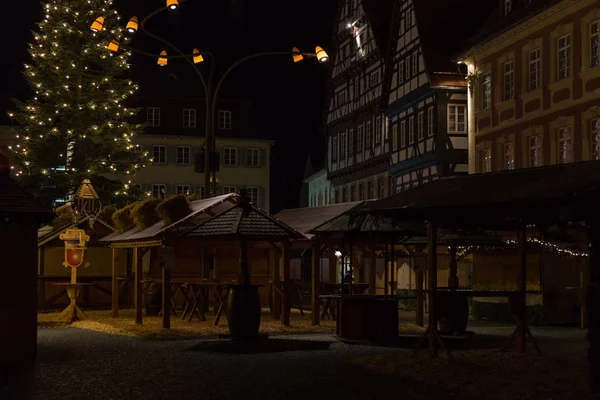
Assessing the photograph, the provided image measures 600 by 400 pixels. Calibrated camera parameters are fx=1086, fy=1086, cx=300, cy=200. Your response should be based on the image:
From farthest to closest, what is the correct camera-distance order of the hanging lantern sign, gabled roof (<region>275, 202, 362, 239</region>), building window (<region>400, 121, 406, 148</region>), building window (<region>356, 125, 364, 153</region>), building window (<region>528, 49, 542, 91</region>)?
building window (<region>356, 125, 364, 153</region>)
building window (<region>400, 121, 406, 148</region>)
building window (<region>528, 49, 542, 91</region>)
gabled roof (<region>275, 202, 362, 239</region>)
the hanging lantern sign

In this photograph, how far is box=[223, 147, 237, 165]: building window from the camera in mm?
69750

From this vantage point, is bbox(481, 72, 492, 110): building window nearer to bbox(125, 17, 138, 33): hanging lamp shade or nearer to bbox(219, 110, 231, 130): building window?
bbox(125, 17, 138, 33): hanging lamp shade

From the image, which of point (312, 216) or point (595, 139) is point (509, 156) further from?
point (312, 216)

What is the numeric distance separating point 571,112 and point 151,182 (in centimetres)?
4050

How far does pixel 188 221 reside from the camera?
25969mm

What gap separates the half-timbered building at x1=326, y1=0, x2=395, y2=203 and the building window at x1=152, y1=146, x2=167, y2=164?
42.1 ft

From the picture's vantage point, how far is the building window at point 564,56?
3161 cm

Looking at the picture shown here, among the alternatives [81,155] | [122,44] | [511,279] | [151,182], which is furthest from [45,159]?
[151,182]

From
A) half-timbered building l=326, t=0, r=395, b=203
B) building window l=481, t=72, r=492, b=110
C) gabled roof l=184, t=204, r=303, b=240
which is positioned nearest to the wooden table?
gabled roof l=184, t=204, r=303, b=240

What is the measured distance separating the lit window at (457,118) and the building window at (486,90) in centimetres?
428

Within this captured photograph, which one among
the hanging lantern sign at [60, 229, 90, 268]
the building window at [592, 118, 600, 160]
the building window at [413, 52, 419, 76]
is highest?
the building window at [413, 52, 419, 76]

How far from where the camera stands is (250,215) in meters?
22.4

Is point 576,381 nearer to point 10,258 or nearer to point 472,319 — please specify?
point 10,258

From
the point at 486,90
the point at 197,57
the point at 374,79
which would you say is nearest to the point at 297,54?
the point at 197,57
